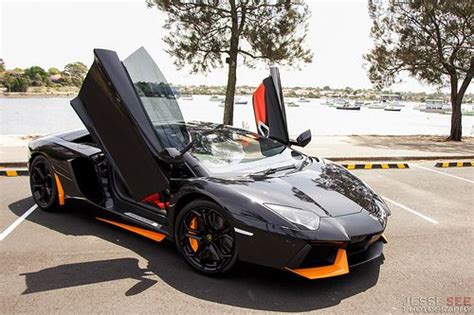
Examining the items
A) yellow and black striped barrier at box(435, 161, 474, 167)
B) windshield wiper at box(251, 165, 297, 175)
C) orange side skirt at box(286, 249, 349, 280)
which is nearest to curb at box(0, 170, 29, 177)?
windshield wiper at box(251, 165, 297, 175)

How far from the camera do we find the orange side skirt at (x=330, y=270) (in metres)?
3.13

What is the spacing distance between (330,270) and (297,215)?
1.59 feet

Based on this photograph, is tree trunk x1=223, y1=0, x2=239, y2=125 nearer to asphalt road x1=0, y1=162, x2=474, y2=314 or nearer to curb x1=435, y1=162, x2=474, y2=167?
curb x1=435, y1=162, x2=474, y2=167

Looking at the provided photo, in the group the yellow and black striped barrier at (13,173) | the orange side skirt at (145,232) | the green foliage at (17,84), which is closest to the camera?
the orange side skirt at (145,232)

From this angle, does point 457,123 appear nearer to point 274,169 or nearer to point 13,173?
point 274,169

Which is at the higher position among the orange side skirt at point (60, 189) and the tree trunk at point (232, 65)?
the tree trunk at point (232, 65)

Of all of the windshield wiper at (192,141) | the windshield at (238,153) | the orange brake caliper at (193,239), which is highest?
the windshield wiper at (192,141)

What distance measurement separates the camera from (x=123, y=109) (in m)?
3.74

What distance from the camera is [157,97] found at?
12.8ft

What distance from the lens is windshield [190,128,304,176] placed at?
13.0 feet

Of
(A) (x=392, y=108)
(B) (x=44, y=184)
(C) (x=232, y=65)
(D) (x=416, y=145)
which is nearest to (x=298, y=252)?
(B) (x=44, y=184)

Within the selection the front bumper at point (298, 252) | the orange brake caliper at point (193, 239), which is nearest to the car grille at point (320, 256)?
the front bumper at point (298, 252)

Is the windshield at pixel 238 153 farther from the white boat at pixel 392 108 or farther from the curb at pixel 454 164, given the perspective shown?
the white boat at pixel 392 108

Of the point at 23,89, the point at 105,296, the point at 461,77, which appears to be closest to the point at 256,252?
the point at 105,296
